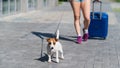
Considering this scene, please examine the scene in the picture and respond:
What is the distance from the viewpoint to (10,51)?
28.5 ft

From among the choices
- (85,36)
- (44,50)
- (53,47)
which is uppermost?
(53,47)

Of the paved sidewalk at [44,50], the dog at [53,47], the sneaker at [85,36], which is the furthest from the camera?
the sneaker at [85,36]

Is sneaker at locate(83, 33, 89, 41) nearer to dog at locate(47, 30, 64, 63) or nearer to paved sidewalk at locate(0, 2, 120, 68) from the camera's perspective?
paved sidewalk at locate(0, 2, 120, 68)

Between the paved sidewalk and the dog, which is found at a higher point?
the dog

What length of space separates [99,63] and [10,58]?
74.1 inches

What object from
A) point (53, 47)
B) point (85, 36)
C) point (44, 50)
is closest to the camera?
point (53, 47)

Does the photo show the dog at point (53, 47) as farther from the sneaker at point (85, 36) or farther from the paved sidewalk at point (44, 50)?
the sneaker at point (85, 36)

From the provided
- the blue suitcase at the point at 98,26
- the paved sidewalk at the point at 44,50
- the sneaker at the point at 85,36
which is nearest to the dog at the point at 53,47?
the paved sidewalk at the point at 44,50

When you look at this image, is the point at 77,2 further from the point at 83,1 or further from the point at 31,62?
the point at 31,62

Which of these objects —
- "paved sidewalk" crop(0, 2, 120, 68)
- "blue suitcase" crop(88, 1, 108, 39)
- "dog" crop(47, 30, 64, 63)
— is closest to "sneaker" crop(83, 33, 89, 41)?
"paved sidewalk" crop(0, 2, 120, 68)

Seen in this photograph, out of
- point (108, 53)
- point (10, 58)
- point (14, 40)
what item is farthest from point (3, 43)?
point (108, 53)

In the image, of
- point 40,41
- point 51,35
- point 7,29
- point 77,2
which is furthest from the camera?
point 7,29

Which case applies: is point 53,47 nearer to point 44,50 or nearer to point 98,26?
point 44,50

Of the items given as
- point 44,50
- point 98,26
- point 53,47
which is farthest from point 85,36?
point 53,47
